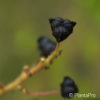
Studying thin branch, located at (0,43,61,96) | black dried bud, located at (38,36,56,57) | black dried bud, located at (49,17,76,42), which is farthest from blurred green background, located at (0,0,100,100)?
black dried bud, located at (49,17,76,42)

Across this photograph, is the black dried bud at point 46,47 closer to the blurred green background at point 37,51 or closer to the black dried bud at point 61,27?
the black dried bud at point 61,27

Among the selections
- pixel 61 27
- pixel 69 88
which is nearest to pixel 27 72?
pixel 69 88

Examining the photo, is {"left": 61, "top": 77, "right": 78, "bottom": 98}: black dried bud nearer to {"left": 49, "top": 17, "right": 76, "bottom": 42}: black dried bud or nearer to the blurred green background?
{"left": 49, "top": 17, "right": 76, "bottom": 42}: black dried bud

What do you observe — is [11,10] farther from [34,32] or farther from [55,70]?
[55,70]

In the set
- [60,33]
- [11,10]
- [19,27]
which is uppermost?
[11,10]

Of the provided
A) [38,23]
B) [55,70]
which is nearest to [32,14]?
[38,23]

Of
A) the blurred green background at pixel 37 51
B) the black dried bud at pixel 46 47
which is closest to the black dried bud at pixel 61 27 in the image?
the black dried bud at pixel 46 47
